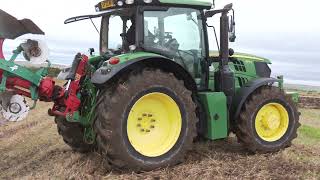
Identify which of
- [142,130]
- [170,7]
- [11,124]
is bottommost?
[11,124]

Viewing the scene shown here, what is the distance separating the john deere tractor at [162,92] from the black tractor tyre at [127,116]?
0.01 m

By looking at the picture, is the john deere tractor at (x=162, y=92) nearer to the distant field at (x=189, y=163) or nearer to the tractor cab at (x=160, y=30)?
the tractor cab at (x=160, y=30)

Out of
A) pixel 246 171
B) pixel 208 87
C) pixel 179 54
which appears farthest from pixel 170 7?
pixel 246 171

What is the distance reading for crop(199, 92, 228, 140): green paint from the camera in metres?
7.26

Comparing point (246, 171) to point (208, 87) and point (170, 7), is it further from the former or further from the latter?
point (170, 7)

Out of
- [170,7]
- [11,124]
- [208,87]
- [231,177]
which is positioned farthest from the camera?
[11,124]

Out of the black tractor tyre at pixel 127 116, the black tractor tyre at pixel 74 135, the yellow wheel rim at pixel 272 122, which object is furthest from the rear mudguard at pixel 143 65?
the black tractor tyre at pixel 74 135

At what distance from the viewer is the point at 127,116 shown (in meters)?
6.24

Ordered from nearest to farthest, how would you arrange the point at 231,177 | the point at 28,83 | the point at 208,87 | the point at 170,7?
the point at 231,177 < the point at 28,83 < the point at 170,7 < the point at 208,87

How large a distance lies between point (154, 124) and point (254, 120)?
1851 millimetres

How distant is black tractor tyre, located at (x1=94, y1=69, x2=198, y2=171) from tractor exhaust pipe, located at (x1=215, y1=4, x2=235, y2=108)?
4.12ft

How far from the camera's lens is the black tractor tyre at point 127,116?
20.1ft

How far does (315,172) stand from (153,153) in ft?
7.11

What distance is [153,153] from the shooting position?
262 inches
